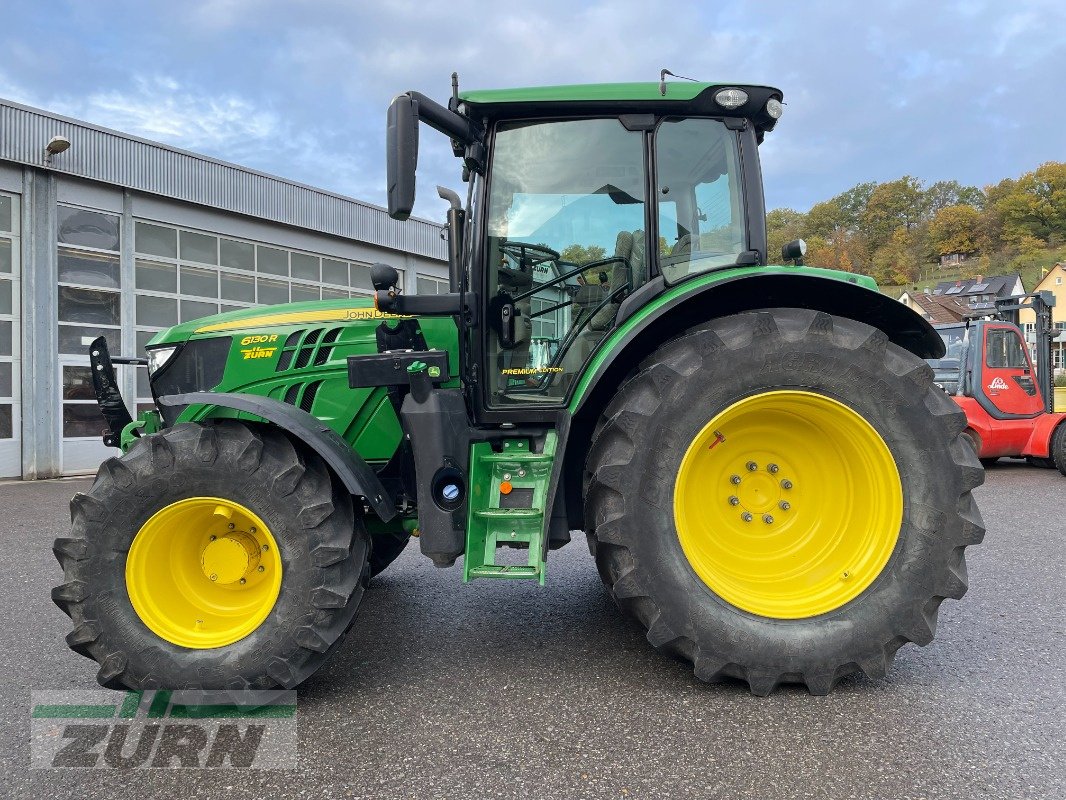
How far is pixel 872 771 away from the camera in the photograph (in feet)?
6.73

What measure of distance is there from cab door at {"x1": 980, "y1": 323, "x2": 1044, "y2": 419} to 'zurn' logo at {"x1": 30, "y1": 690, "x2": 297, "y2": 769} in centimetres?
968

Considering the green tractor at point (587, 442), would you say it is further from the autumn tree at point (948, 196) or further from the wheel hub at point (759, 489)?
the autumn tree at point (948, 196)

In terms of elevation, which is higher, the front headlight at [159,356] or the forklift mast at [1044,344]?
the forklift mast at [1044,344]

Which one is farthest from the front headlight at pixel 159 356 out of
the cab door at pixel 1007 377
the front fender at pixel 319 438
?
the cab door at pixel 1007 377

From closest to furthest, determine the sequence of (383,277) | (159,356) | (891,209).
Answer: (383,277)
(159,356)
(891,209)

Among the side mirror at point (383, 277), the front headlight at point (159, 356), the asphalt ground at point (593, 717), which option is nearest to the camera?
the asphalt ground at point (593, 717)

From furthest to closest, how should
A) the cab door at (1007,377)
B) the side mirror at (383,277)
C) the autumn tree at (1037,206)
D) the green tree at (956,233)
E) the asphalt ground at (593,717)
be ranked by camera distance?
the green tree at (956,233) → the autumn tree at (1037,206) → the cab door at (1007,377) → the side mirror at (383,277) → the asphalt ground at (593,717)

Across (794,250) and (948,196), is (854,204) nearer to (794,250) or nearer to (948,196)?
(948,196)

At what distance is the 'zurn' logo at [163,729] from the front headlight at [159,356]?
1.59 m

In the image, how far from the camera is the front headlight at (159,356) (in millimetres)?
3550

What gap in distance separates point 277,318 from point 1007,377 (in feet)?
31.5

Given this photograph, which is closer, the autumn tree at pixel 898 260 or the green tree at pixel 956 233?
the autumn tree at pixel 898 260

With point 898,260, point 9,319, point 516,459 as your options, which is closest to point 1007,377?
point 516,459

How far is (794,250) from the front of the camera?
3416 millimetres
